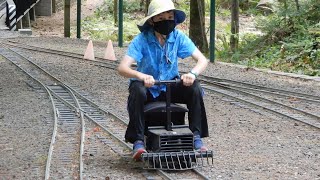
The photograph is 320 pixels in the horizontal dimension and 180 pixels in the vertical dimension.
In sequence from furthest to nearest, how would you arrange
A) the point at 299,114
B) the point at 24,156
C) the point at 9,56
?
the point at 9,56 < the point at 299,114 < the point at 24,156

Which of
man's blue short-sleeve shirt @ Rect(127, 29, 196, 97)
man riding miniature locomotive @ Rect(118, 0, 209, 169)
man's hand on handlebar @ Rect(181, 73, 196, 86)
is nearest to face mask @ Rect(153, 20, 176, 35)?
man riding miniature locomotive @ Rect(118, 0, 209, 169)

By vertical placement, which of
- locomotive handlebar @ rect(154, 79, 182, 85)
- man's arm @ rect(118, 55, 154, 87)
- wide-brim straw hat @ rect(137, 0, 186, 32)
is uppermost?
wide-brim straw hat @ rect(137, 0, 186, 32)

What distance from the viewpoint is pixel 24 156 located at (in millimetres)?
8773

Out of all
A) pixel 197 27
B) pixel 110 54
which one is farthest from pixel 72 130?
pixel 197 27

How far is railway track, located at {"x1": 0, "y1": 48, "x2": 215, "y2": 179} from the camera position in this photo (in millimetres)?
7895

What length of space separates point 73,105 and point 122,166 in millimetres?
4863

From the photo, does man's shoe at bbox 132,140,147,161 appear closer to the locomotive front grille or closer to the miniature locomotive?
the miniature locomotive

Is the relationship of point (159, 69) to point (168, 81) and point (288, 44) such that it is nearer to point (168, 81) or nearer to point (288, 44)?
point (168, 81)

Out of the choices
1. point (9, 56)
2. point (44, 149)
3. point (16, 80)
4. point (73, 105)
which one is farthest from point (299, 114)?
point (9, 56)

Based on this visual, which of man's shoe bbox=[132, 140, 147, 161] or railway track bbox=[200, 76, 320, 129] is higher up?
railway track bbox=[200, 76, 320, 129]

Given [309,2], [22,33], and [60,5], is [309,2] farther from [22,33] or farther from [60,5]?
[60,5]

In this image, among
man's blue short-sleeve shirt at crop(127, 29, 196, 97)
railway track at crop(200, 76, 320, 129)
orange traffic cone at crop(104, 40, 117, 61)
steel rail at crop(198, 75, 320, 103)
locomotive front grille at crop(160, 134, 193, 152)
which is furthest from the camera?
orange traffic cone at crop(104, 40, 117, 61)

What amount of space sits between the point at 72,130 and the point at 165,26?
10.8 feet

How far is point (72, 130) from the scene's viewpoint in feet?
34.3
